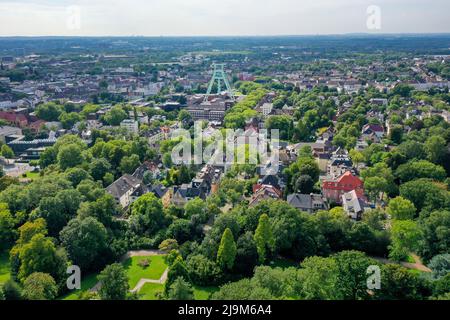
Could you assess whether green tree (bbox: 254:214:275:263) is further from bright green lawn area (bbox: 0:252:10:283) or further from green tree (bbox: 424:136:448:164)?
green tree (bbox: 424:136:448:164)

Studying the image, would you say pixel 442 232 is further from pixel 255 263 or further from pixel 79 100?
pixel 79 100

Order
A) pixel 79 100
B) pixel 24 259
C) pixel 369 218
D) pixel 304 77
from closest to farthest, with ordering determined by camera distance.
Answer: pixel 24 259 < pixel 369 218 < pixel 79 100 < pixel 304 77

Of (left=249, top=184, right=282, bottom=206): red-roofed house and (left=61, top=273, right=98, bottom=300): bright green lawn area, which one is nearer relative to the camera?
(left=61, top=273, right=98, bottom=300): bright green lawn area

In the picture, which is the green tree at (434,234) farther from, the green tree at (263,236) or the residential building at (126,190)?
the residential building at (126,190)

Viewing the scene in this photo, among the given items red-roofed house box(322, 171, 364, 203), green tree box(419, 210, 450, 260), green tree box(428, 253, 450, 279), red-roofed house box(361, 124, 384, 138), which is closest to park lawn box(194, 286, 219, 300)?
Answer: green tree box(428, 253, 450, 279)

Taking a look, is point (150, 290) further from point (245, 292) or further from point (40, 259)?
point (245, 292)

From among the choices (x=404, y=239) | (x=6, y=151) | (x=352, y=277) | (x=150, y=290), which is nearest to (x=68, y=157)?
(x=6, y=151)

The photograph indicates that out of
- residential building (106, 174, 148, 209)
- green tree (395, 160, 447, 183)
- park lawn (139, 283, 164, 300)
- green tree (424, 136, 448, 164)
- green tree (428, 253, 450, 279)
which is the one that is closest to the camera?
green tree (428, 253, 450, 279)
